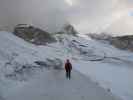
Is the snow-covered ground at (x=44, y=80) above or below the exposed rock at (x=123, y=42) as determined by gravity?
below

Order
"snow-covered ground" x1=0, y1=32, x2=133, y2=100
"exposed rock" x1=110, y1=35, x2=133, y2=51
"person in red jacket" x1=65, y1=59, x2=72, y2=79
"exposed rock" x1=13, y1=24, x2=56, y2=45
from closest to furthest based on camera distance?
"snow-covered ground" x1=0, y1=32, x2=133, y2=100, "person in red jacket" x1=65, y1=59, x2=72, y2=79, "exposed rock" x1=13, y1=24, x2=56, y2=45, "exposed rock" x1=110, y1=35, x2=133, y2=51

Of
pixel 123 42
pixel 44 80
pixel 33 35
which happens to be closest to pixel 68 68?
pixel 44 80

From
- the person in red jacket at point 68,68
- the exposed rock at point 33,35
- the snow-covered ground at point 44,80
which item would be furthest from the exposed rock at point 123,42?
A: the person in red jacket at point 68,68

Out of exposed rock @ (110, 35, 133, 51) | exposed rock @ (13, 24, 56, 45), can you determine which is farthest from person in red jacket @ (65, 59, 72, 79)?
exposed rock @ (110, 35, 133, 51)

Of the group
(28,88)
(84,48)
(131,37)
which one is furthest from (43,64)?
(131,37)

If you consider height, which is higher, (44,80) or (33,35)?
(33,35)

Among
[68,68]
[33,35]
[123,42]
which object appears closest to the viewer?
[68,68]

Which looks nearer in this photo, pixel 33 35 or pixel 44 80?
pixel 44 80

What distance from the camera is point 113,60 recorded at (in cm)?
2603

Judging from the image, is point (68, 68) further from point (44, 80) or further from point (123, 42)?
point (123, 42)

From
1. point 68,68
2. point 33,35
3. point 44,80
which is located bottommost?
point 44,80

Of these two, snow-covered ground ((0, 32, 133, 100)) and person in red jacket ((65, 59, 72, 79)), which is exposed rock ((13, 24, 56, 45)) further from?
person in red jacket ((65, 59, 72, 79))

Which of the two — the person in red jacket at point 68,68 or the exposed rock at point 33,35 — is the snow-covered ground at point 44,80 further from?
the exposed rock at point 33,35

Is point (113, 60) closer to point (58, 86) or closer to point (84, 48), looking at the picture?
point (84, 48)
